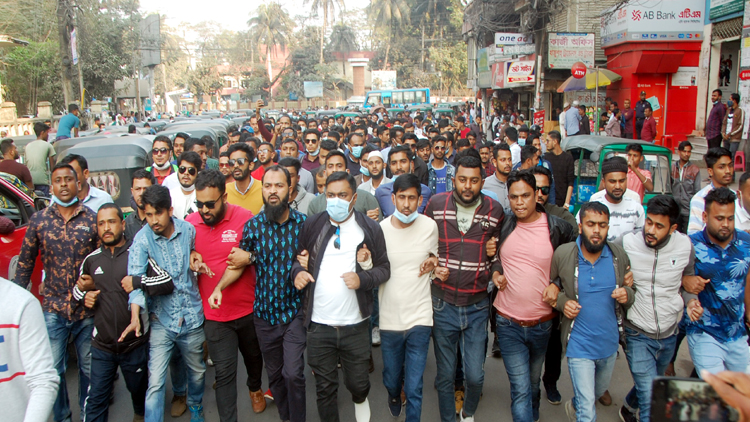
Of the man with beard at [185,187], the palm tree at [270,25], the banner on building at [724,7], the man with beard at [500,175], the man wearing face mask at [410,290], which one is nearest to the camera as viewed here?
the man wearing face mask at [410,290]

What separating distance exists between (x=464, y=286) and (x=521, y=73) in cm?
2028

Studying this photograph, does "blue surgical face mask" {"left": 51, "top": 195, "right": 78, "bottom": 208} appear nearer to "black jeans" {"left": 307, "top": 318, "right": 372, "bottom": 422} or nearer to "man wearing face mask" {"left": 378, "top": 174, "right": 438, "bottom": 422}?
"black jeans" {"left": 307, "top": 318, "right": 372, "bottom": 422}

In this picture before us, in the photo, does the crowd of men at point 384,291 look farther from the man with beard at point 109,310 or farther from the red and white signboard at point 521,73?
the red and white signboard at point 521,73

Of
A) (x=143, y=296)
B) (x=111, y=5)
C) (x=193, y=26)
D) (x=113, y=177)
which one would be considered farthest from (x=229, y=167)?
(x=193, y=26)

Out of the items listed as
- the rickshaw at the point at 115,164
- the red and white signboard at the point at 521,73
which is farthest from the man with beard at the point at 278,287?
the red and white signboard at the point at 521,73

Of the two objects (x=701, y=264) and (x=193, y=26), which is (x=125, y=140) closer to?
(x=701, y=264)

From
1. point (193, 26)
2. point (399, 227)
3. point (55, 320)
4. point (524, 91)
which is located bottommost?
point (55, 320)

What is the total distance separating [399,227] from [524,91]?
88.0 ft

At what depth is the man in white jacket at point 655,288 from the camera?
12.1 ft

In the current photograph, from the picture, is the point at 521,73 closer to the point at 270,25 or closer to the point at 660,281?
the point at 660,281

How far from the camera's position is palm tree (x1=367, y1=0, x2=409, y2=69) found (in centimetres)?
5978

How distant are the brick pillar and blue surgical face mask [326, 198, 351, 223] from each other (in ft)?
210

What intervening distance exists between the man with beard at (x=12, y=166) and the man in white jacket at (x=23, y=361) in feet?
23.9

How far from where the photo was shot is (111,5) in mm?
37625
